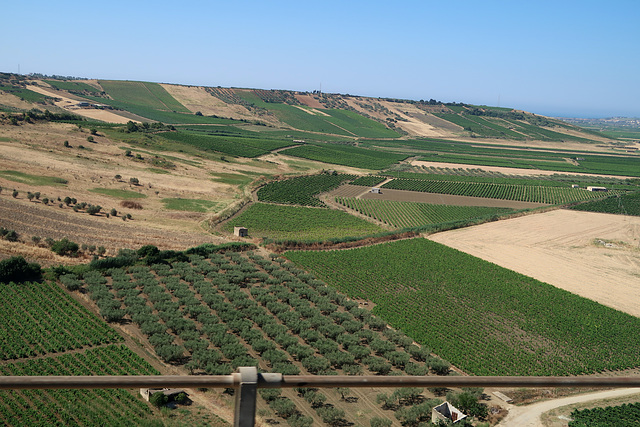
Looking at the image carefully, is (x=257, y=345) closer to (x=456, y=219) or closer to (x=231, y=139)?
(x=456, y=219)

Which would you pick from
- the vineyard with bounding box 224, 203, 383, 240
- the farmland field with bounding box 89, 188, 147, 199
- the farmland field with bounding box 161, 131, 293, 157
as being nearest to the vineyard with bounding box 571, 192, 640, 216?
the vineyard with bounding box 224, 203, 383, 240

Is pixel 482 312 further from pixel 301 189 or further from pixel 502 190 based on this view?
pixel 502 190

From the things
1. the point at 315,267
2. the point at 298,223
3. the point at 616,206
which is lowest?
the point at 315,267

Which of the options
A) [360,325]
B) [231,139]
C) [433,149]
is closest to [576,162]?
[433,149]

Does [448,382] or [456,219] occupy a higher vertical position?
[448,382]

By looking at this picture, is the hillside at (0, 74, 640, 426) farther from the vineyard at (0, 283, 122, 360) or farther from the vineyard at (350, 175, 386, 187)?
the vineyard at (350, 175, 386, 187)

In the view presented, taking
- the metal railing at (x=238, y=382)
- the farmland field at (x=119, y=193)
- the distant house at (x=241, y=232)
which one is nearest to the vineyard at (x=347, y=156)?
the farmland field at (x=119, y=193)

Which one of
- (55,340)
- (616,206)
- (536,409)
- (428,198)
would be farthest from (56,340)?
(616,206)

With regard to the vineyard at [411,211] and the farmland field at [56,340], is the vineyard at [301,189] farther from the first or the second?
the farmland field at [56,340]
